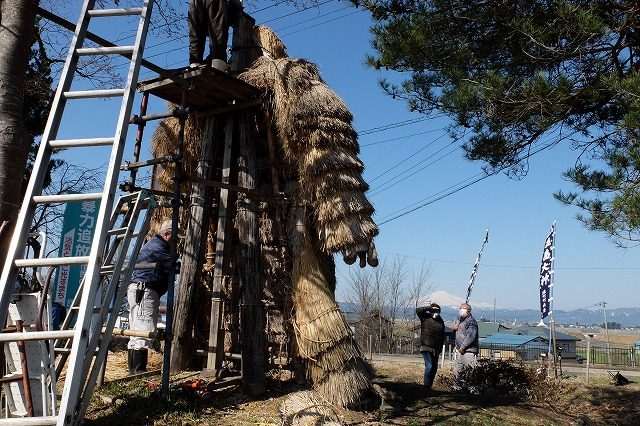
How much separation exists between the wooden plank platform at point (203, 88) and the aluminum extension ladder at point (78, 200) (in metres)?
1.37

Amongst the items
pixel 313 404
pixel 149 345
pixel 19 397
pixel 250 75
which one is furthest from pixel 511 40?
pixel 19 397

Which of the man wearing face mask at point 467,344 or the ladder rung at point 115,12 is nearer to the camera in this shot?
the ladder rung at point 115,12

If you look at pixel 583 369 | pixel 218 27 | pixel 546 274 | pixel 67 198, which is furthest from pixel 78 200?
pixel 583 369

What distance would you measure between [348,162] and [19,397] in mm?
3860

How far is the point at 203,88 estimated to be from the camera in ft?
21.1

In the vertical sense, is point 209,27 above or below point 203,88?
above

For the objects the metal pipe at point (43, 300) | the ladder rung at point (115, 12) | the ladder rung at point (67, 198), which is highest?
the ladder rung at point (115, 12)

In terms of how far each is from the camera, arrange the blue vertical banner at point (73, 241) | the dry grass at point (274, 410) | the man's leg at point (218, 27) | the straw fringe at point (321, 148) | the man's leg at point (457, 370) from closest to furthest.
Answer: the dry grass at point (274, 410) → the straw fringe at point (321, 148) → the man's leg at point (218, 27) → the blue vertical banner at point (73, 241) → the man's leg at point (457, 370)

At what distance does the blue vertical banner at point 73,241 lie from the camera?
797 centimetres

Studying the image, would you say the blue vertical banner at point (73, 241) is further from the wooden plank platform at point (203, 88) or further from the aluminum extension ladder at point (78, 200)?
the aluminum extension ladder at point (78, 200)

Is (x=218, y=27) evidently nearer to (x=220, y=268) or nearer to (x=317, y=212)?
(x=317, y=212)

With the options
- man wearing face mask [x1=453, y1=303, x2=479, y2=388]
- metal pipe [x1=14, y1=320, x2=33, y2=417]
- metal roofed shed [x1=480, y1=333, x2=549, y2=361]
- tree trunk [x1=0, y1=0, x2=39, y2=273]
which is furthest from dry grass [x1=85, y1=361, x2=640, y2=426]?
metal roofed shed [x1=480, y1=333, x2=549, y2=361]

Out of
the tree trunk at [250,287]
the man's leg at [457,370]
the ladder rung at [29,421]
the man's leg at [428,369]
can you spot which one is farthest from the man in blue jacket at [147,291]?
the man's leg at [457,370]

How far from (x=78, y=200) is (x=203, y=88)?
3.11 metres
